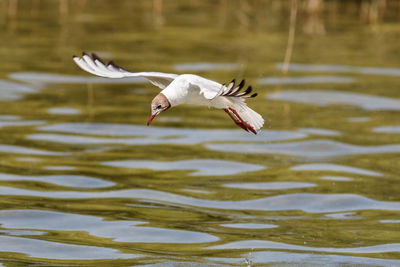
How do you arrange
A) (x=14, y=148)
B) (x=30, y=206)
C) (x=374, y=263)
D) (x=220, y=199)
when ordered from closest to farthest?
(x=374, y=263)
(x=30, y=206)
(x=220, y=199)
(x=14, y=148)

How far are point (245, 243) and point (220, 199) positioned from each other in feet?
5.30

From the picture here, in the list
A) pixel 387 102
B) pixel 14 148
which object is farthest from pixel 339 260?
pixel 387 102

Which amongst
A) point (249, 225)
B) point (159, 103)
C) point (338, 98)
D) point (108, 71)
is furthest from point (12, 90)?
point (159, 103)

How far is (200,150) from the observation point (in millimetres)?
10797

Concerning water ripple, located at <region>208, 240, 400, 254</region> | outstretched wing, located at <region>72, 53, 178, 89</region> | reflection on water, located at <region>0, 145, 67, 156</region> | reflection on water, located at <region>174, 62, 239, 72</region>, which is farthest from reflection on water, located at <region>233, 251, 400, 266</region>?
reflection on water, located at <region>174, 62, 239, 72</region>

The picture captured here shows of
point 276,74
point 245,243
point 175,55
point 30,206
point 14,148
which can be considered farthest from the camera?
point 175,55

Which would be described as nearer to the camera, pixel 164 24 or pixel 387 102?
pixel 387 102

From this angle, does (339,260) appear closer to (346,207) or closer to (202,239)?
(202,239)

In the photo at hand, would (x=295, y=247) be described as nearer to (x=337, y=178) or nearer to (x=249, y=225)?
(x=249, y=225)

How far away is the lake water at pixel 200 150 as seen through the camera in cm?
739

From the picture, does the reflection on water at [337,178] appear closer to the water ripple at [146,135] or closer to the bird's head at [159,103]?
the water ripple at [146,135]

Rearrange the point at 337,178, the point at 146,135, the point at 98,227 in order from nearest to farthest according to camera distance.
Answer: the point at 98,227
the point at 337,178
the point at 146,135

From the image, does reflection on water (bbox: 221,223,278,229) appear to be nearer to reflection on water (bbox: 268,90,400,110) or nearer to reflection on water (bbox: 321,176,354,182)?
reflection on water (bbox: 321,176,354,182)

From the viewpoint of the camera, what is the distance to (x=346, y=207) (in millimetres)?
8719
